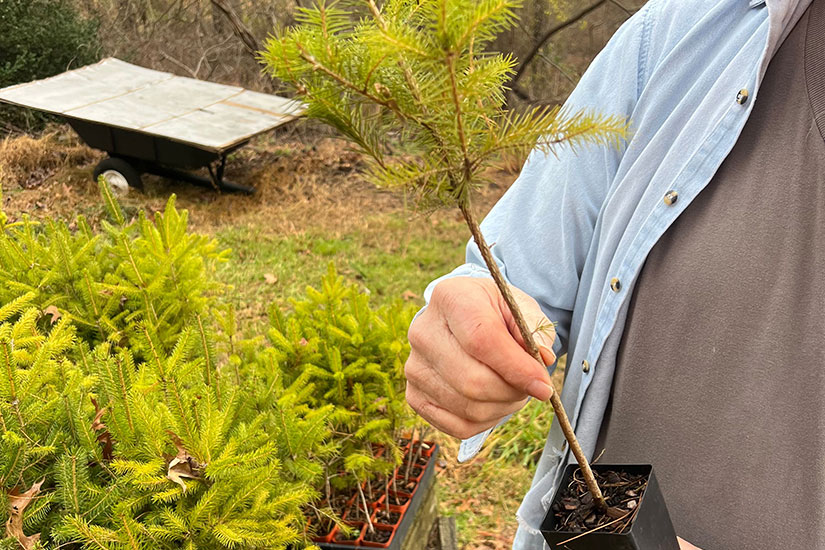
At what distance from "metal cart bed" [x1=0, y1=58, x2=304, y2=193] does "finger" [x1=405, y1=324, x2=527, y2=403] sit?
122 centimetres

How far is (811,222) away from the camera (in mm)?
944

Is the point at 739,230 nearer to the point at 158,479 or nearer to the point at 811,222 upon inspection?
the point at 811,222

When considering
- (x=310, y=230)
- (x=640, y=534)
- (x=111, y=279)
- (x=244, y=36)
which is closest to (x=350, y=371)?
(x=111, y=279)

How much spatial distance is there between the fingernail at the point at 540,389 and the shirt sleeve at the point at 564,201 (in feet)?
1.10

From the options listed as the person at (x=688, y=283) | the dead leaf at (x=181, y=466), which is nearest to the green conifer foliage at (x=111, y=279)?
the dead leaf at (x=181, y=466)

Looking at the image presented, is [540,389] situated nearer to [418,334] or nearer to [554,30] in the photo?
[418,334]

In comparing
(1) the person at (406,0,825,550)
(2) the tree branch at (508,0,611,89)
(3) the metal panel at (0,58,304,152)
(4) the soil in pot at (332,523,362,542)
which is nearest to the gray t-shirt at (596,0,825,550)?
(1) the person at (406,0,825,550)

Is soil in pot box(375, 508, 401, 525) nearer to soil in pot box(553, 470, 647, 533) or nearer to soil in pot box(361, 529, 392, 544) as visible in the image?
soil in pot box(361, 529, 392, 544)

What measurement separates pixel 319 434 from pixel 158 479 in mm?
685

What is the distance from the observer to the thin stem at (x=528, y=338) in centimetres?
74

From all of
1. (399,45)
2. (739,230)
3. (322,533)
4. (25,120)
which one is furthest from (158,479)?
(25,120)

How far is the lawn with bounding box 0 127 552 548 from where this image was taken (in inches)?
111

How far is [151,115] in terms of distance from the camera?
3.70m

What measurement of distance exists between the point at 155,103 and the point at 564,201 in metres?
3.19
